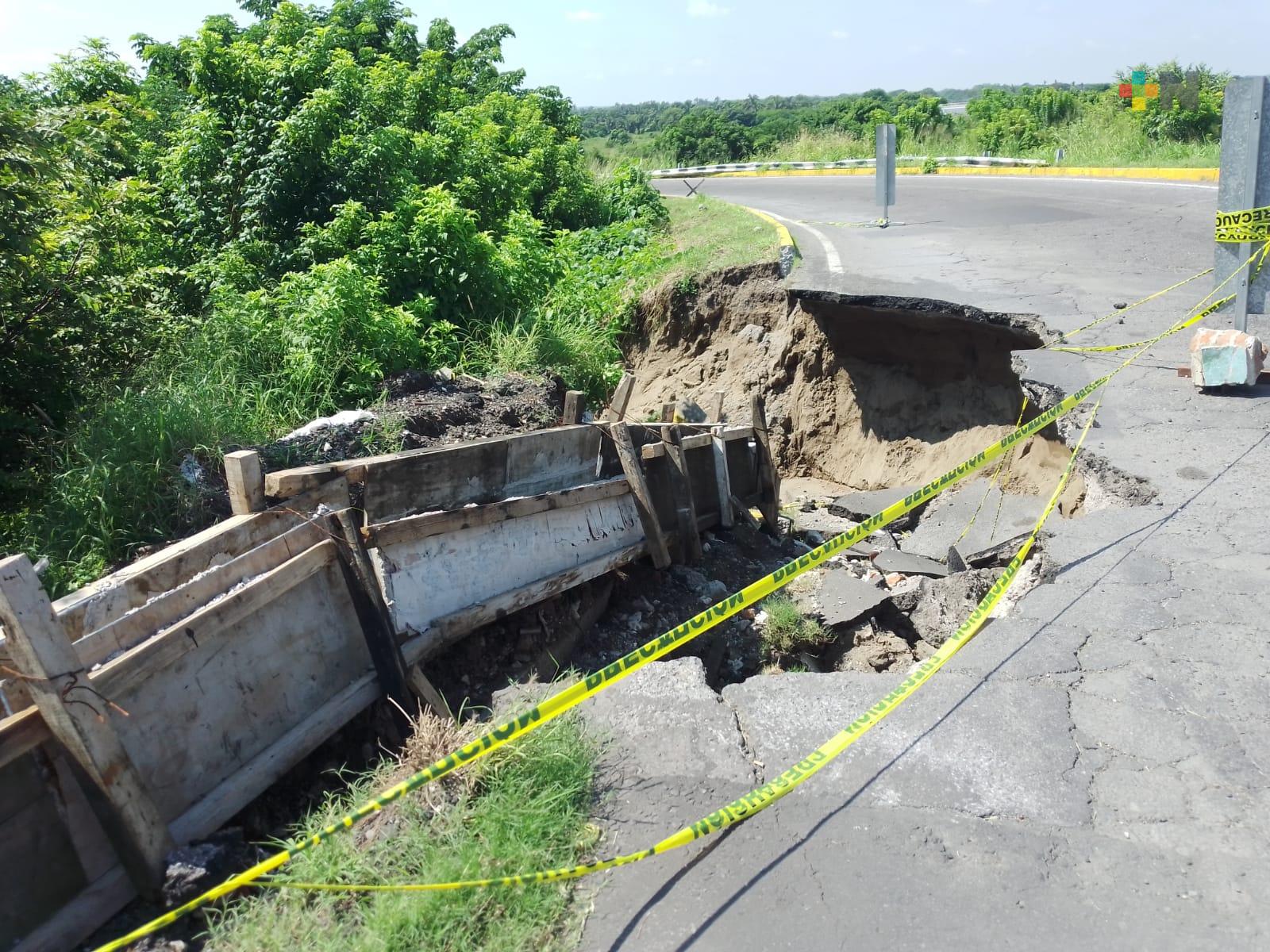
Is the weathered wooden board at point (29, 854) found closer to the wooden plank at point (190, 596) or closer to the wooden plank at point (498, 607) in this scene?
the wooden plank at point (190, 596)

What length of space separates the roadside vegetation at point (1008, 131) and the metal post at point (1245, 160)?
39.9 ft

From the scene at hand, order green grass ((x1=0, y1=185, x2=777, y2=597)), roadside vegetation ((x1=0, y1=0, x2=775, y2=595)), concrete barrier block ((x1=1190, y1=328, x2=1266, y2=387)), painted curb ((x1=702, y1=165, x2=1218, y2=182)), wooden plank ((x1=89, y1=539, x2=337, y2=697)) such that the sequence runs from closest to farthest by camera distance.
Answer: wooden plank ((x1=89, y1=539, x2=337, y2=697))
green grass ((x1=0, y1=185, x2=777, y2=597))
roadside vegetation ((x1=0, y1=0, x2=775, y2=595))
concrete barrier block ((x1=1190, y1=328, x2=1266, y2=387))
painted curb ((x1=702, y1=165, x2=1218, y2=182))

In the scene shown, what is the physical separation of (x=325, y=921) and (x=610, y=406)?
5.73 meters

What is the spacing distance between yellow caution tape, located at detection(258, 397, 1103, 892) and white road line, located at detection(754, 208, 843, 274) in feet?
26.2

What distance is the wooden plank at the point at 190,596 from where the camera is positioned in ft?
12.5

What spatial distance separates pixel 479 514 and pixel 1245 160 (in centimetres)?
646

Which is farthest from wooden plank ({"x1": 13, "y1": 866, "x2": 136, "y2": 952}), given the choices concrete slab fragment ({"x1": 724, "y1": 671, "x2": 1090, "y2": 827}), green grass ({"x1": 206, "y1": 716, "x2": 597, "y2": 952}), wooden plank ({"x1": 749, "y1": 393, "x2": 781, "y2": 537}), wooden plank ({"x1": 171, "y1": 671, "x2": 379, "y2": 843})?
wooden plank ({"x1": 749, "y1": 393, "x2": 781, "y2": 537})

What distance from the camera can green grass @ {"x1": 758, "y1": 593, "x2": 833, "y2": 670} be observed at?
23.1 feet

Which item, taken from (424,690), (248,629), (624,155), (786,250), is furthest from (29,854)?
(624,155)

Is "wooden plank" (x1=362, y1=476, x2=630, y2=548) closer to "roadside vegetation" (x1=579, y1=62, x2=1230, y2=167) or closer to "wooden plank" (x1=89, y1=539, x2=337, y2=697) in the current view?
"wooden plank" (x1=89, y1=539, x2=337, y2=697)

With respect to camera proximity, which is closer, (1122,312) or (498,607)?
(498,607)

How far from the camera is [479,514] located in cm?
592

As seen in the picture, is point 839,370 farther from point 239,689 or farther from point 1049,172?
point 1049,172

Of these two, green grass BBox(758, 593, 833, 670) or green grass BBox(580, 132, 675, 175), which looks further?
green grass BBox(580, 132, 675, 175)
